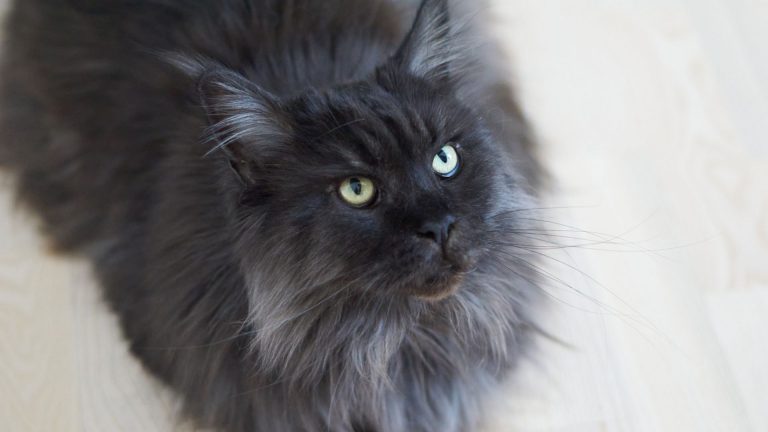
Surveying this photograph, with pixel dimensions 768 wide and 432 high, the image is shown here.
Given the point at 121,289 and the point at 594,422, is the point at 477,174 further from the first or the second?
the point at 121,289

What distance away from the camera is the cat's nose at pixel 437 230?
118cm

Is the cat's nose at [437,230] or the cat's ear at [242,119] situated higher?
the cat's nose at [437,230]

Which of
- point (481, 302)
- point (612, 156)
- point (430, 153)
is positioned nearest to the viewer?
point (430, 153)

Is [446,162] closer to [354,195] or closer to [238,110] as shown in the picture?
[354,195]

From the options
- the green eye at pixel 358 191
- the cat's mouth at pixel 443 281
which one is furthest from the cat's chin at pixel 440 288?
the green eye at pixel 358 191

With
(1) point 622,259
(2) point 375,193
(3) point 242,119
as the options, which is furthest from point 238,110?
(1) point 622,259

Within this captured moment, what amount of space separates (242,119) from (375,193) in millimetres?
246

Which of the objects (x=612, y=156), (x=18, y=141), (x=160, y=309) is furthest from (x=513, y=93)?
(x=18, y=141)

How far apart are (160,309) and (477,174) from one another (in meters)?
0.70

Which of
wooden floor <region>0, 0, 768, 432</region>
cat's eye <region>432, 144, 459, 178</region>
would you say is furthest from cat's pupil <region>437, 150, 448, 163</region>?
wooden floor <region>0, 0, 768, 432</region>

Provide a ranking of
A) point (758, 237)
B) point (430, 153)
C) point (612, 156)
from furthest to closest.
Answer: point (612, 156)
point (758, 237)
point (430, 153)

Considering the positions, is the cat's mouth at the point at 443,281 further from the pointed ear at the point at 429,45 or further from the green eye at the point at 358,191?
the pointed ear at the point at 429,45

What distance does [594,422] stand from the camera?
5.61ft

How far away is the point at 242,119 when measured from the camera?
Result: 4.21 feet
